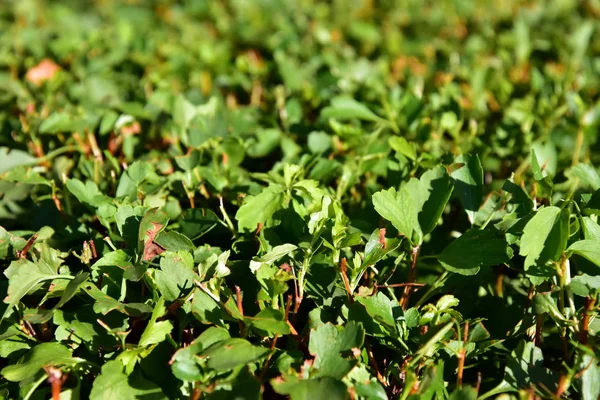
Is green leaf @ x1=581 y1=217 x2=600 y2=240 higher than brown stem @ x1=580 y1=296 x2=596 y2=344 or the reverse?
higher

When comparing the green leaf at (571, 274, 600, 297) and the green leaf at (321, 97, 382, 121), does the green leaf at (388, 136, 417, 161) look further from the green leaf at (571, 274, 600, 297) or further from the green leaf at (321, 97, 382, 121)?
the green leaf at (571, 274, 600, 297)

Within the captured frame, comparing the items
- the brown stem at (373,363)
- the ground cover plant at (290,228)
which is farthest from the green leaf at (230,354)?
the brown stem at (373,363)

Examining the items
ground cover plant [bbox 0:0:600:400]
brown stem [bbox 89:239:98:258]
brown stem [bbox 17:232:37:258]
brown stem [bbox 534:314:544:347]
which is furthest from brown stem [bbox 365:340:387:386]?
brown stem [bbox 17:232:37:258]

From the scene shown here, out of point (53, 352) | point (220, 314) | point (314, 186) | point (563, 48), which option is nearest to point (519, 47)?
point (563, 48)

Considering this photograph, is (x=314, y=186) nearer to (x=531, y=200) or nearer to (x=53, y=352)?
(x=531, y=200)

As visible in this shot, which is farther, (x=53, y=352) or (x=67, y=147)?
(x=67, y=147)

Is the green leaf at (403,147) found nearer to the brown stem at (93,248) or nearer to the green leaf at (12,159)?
the brown stem at (93,248)

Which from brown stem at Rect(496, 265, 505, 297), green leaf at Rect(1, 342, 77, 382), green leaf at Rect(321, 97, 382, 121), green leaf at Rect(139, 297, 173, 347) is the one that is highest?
green leaf at Rect(321, 97, 382, 121)

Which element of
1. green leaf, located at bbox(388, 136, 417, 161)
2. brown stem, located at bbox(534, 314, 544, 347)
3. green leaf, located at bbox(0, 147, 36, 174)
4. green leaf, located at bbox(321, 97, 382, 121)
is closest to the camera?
brown stem, located at bbox(534, 314, 544, 347)
